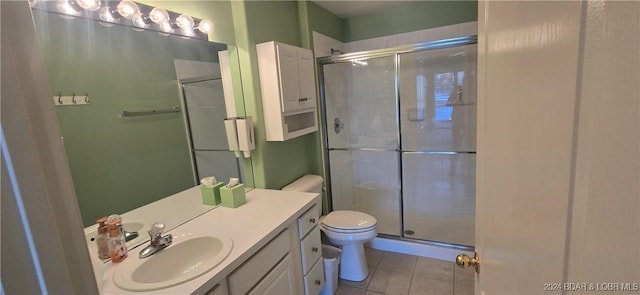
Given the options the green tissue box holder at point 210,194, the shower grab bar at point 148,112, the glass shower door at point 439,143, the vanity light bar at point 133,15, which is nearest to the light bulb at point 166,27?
the vanity light bar at point 133,15

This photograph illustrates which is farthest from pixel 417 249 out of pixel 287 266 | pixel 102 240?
pixel 102 240

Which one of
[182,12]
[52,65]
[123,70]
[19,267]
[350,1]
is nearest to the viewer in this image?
[19,267]

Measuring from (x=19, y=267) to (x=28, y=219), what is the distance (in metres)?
0.06

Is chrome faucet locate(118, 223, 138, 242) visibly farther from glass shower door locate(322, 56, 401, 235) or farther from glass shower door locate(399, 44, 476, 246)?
glass shower door locate(399, 44, 476, 246)

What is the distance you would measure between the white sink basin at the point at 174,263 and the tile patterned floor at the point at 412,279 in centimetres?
118

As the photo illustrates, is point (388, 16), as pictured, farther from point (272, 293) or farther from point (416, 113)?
point (272, 293)

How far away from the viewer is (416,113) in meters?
2.83

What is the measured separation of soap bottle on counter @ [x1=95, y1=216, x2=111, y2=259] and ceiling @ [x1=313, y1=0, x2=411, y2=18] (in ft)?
7.50

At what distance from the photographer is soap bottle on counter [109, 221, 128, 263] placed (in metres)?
1.16

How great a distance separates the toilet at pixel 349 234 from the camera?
81.4 inches

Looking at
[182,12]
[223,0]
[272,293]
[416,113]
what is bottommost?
[272,293]

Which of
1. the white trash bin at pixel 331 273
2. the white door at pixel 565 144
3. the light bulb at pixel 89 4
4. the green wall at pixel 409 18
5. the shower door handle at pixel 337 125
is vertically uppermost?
the green wall at pixel 409 18

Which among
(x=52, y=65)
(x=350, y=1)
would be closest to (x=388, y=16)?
(x=350, y=1)

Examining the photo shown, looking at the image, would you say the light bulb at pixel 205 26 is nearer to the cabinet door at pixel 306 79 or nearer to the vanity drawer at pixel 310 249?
the cabinet door at pixel 306 79
